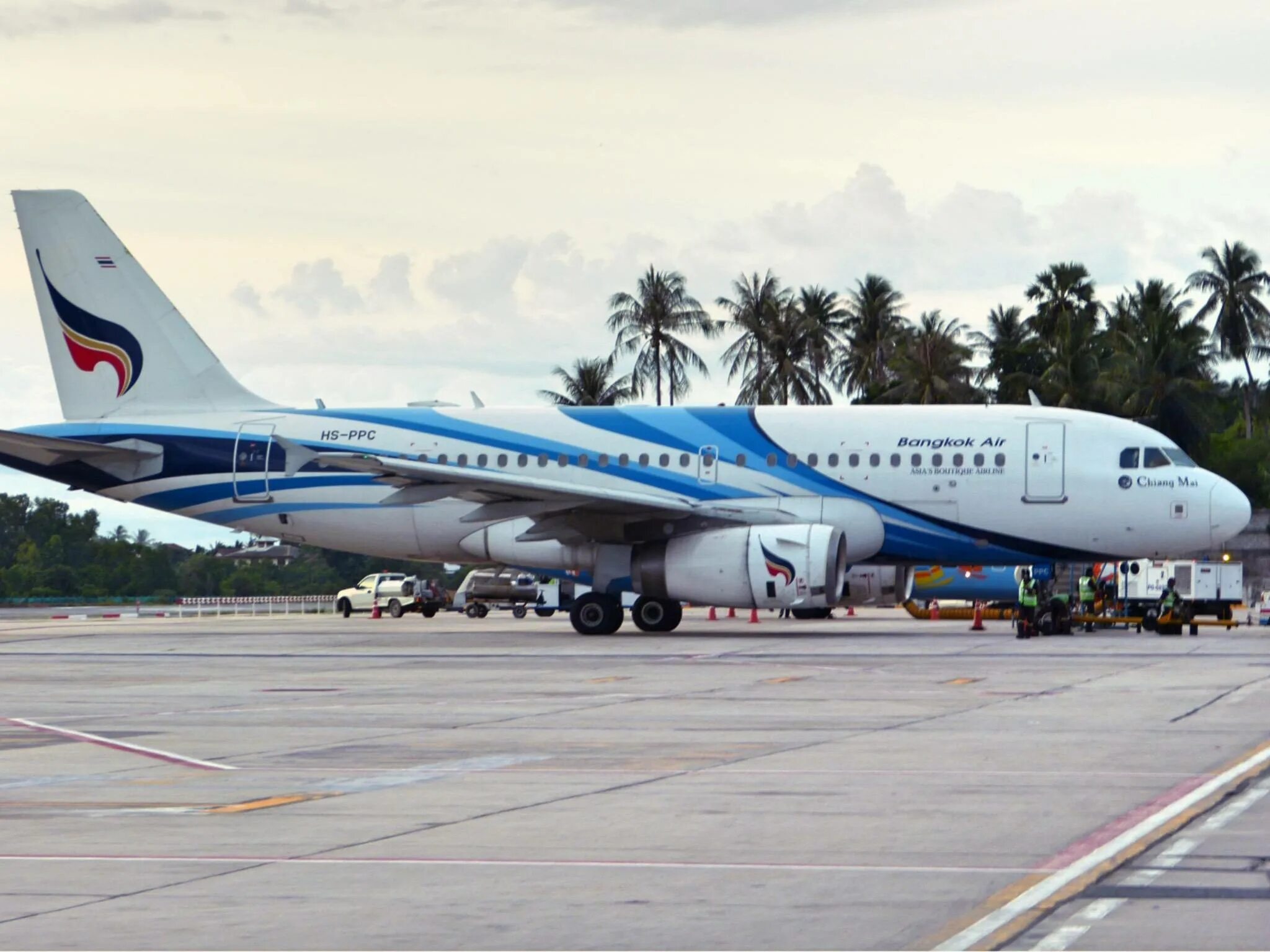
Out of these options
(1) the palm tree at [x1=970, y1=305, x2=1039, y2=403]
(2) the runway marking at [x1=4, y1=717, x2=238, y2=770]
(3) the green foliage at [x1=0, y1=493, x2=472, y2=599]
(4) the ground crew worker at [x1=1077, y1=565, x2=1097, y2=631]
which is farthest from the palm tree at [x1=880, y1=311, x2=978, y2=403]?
(2) the runway marking at [x1=4, y1=717, x2=238, y2=770]

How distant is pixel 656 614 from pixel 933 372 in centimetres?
5279

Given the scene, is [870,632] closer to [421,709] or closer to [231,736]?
[421,709]

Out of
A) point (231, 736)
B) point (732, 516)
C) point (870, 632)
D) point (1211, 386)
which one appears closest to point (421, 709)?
point (231, 736)

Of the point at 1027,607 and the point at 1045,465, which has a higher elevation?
the point at 1045,465

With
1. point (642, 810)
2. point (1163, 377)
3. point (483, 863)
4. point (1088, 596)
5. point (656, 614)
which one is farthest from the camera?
point (1163, 377)

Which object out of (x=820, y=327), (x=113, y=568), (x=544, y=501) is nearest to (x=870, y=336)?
(x=820, y=327)

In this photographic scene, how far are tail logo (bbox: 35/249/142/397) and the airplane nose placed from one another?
70.8 ft

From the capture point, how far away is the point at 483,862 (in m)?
9.44

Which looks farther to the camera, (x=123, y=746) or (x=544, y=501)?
(x=544, y=501)

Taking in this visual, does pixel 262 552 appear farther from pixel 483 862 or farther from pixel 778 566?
pixel 483 862

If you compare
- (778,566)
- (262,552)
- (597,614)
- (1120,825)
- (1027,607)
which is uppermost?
(262,552)

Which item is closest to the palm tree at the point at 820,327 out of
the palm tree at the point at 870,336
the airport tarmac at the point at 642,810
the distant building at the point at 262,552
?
the palm tree at the point at 870,336

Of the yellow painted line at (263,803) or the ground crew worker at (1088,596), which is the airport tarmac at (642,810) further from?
the ground crew worker at (1088,596)

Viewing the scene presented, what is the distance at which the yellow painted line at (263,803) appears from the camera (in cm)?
1141
